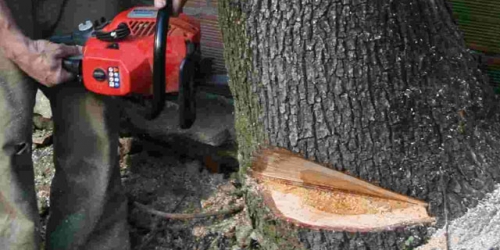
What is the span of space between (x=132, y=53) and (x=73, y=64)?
23 centimetres

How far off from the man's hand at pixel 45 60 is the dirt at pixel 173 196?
2.65ft

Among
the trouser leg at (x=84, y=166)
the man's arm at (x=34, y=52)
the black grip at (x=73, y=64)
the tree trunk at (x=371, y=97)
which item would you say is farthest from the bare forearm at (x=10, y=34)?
the tree trunk at (x=371, y=97)

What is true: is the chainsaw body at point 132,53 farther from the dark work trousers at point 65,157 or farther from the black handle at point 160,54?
the dark work trousers at point 65,157

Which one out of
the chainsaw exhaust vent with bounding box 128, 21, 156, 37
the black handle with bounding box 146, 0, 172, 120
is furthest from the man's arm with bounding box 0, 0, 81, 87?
the black handle with bounding box 146, 0, 172, 120

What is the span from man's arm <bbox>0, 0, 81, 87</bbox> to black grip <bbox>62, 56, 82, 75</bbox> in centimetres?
1

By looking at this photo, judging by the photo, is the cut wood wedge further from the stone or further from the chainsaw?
the stone

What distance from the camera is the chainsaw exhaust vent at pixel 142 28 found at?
8.87ft

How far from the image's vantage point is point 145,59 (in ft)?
8.71

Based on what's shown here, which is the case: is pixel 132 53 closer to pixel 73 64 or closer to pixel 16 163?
pixel 73 64

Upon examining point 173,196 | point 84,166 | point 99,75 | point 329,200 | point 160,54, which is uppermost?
point 160,54

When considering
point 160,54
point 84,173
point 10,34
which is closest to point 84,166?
point 84,173

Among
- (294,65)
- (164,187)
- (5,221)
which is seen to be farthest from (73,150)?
(294,65)

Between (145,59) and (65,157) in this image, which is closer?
(145,59)

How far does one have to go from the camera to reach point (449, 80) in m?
2.32
